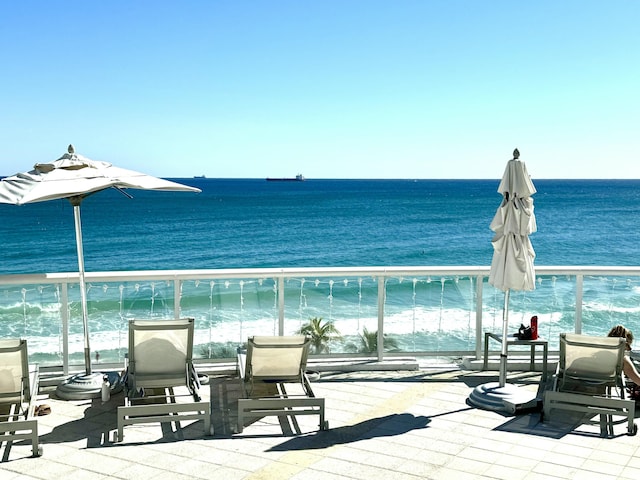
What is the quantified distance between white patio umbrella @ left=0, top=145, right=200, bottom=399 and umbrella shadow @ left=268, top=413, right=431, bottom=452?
2270 millimetres

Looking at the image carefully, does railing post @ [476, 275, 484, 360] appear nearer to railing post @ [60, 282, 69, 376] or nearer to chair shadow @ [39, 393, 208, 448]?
chair shadow @ [39, 393, 208, 448]

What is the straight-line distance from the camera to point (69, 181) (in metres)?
6.21

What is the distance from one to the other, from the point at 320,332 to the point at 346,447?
7.92 feet

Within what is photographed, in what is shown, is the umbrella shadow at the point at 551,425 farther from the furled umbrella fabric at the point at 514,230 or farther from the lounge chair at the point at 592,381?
the furled umbrella fabric at the point at 514,230

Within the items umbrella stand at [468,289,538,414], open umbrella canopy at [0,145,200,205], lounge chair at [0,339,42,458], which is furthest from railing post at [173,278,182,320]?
umbrella stand at [468,289,538,414]

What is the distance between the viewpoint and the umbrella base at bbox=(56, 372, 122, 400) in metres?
6.61

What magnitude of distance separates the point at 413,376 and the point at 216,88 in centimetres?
4442

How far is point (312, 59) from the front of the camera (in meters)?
35.6

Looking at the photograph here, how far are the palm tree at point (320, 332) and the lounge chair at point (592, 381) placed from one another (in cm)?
247

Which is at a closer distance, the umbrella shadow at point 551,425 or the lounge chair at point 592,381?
the umbrella shadow at point 551,425

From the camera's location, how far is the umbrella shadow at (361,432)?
215 inches

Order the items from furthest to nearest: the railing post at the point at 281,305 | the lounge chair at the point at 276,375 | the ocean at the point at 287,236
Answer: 1. the ocean at the point at 287,236
2. the railing post at the point at 281,305
3. the lounge chair at the point at 276,375

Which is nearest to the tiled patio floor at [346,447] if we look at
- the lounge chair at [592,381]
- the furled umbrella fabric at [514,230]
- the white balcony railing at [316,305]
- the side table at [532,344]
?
the lounge chair at [592,381]

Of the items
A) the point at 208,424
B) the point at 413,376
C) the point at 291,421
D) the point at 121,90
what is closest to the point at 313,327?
the point at 413,376
